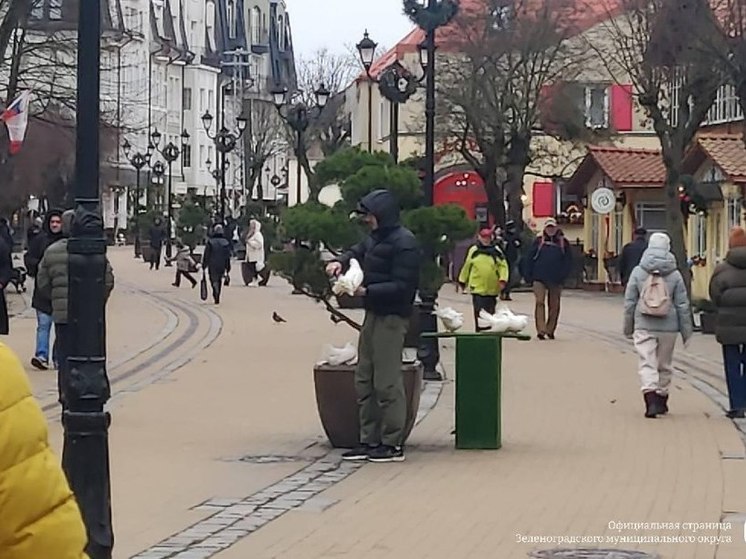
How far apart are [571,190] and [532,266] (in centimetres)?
2642

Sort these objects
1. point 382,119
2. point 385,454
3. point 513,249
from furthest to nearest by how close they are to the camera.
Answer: point 382,119, point 513,249, point 385,454

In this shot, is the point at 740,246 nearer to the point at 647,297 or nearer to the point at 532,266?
the point at 647,297

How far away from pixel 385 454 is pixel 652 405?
3980 millimetres

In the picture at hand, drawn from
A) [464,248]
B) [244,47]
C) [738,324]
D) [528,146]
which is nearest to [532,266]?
[738,324]

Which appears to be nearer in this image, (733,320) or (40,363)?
(733,320)

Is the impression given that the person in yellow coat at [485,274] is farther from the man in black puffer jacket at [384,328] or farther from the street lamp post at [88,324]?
the street lamp post at [88,324]

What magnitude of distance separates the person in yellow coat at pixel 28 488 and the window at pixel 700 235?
38830mm

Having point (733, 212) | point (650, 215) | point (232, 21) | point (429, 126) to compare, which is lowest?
point (650, 215)

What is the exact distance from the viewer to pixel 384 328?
1198 centimetres

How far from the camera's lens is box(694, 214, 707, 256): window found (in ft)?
138

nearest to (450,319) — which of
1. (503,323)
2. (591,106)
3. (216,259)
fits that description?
(503,323)

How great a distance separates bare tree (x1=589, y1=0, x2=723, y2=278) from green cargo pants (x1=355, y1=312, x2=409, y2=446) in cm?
1794

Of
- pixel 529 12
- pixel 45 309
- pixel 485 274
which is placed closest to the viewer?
pixel 45 309

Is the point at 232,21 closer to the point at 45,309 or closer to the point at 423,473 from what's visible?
the point at 45,309
